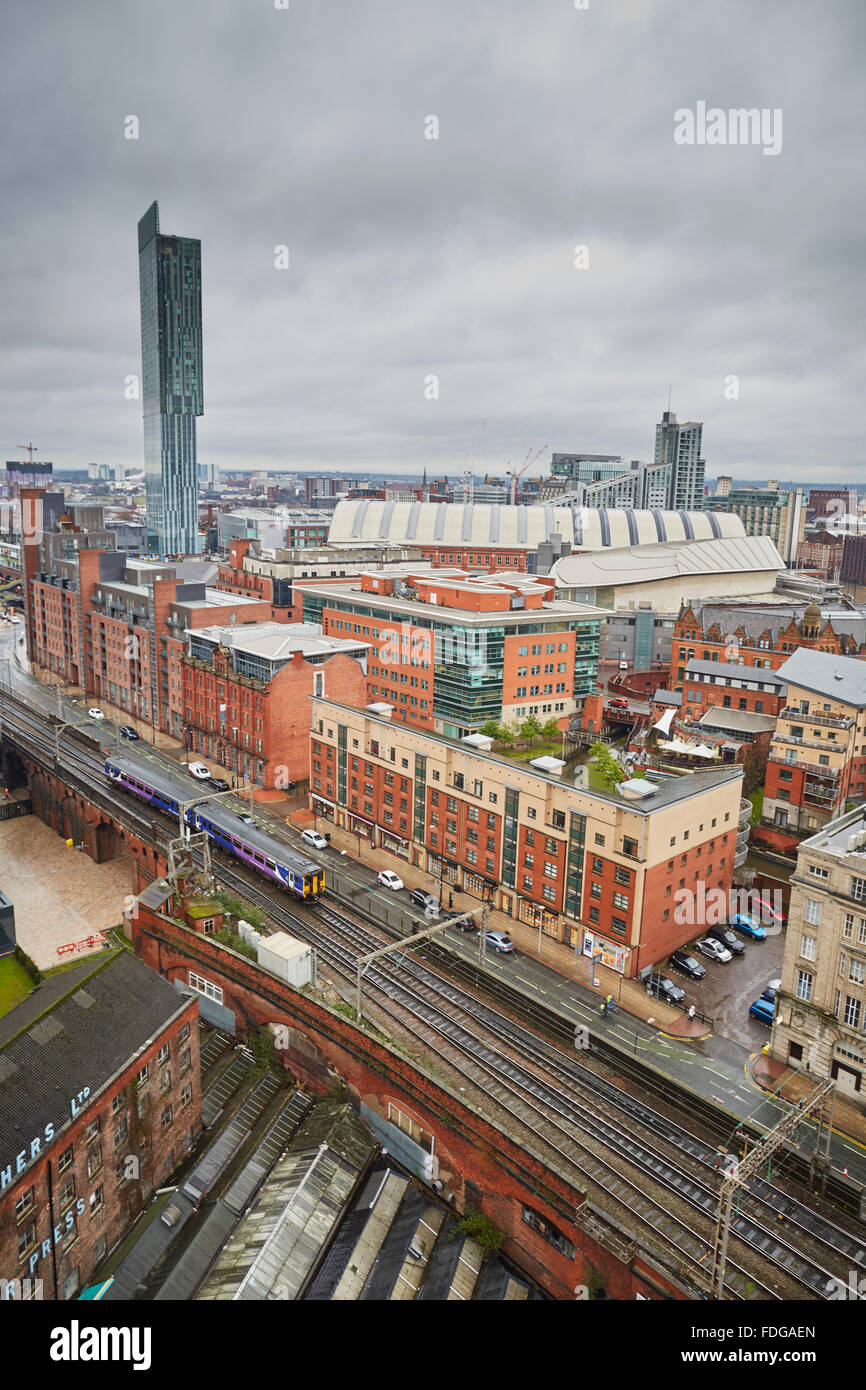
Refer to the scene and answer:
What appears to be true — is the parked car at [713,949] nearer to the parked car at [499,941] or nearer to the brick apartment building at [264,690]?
the parked car at [499,941]

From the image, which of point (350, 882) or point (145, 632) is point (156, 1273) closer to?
point (350, 882)

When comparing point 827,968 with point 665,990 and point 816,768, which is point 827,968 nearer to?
point 665,990

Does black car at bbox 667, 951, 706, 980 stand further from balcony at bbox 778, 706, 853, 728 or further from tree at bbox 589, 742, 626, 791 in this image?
balcony at bbox 778, 706, 853, 728

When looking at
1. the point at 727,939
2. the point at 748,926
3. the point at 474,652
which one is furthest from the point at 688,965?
the point at 474,652

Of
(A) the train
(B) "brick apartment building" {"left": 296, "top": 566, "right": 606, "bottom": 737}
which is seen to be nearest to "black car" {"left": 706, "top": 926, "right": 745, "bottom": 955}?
(A) the train

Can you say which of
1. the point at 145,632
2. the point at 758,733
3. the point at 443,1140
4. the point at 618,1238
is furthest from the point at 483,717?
the point at 618,1238

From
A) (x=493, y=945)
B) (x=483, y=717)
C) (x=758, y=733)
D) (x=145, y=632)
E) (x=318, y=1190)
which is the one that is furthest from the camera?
(x=145, y=632)

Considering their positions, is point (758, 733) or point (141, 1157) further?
point (758, 733)
